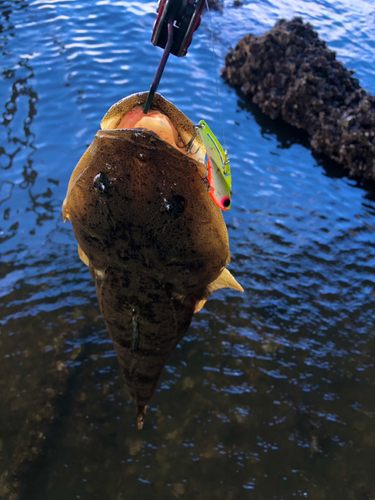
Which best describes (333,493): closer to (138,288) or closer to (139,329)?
(139,329)

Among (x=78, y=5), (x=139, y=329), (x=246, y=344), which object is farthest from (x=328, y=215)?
(x=78, y=5)

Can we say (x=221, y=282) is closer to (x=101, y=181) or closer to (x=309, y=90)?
(x=101, y=181)

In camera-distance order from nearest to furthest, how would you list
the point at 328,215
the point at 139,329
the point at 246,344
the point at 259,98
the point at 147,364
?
1. the point at 139,329
2. the point at 147,364
3. the point at 246,344
4. the point at 328,215
5. the point at 259,98

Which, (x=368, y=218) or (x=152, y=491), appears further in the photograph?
(x=368, y=218)

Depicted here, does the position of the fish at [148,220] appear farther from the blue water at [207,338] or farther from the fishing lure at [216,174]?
the blue water at [207,338]

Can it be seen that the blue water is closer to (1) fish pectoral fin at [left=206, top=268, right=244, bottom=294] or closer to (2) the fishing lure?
(1) fish pectoral fin at [left=206, top=268, right=244, bottom=294]

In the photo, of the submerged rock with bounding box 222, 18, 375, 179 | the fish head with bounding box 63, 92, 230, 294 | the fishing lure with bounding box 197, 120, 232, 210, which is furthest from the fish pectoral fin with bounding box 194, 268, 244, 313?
the submerged rock with bounding box 222, 18, 375, 179

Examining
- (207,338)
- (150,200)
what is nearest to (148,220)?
(150,200)

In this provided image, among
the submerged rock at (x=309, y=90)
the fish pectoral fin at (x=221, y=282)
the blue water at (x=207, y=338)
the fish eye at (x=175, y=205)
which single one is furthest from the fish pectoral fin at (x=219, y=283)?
the submerged rock at (x=309, y=90)
